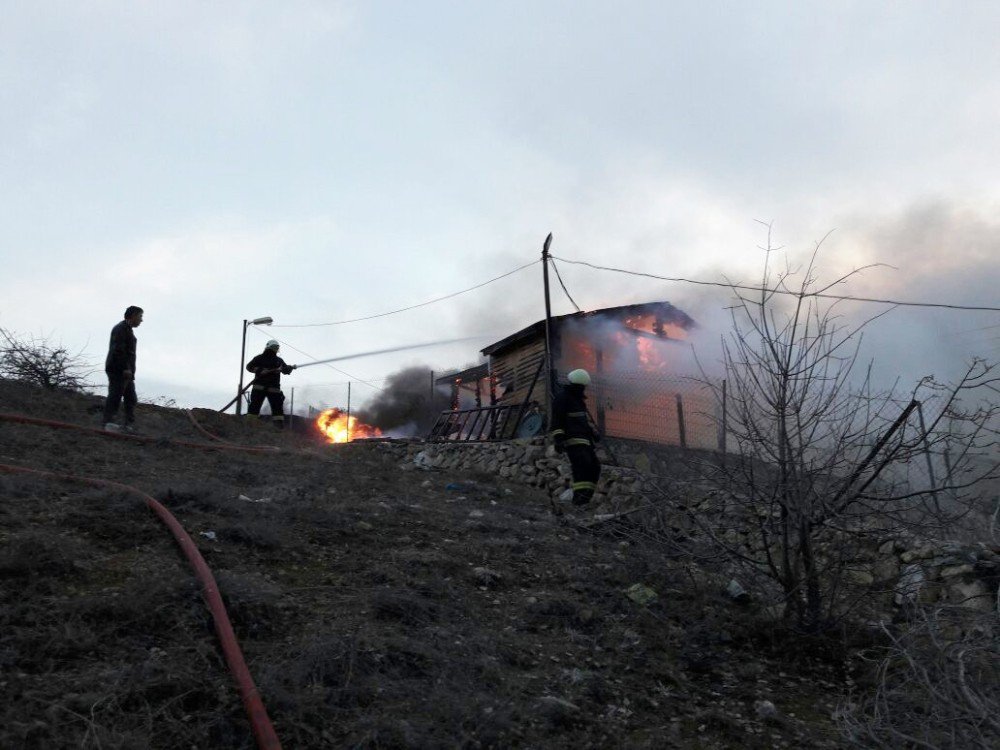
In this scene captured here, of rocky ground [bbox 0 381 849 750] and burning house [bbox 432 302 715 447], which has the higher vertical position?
burning house [bbox 432 302 715 447]

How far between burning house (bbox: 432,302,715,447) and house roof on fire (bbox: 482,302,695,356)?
0.9 inches

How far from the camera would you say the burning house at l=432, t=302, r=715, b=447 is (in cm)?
1395

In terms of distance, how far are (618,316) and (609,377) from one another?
298 centimetres

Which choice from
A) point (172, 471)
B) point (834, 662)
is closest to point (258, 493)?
point (172, 471)

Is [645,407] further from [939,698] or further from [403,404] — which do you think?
[403,404]

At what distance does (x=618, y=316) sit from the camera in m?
17.0

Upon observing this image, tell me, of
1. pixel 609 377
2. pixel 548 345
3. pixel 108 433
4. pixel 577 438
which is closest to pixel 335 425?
pixel 609 377

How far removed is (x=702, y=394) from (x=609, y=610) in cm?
1079

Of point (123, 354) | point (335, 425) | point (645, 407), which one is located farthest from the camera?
point (335, 425)

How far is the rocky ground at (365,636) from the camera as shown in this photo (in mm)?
2902

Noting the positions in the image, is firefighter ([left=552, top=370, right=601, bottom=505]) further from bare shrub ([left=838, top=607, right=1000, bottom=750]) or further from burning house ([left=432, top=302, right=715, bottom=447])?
bare shrub ([left=838, top=607, right=1000, bottom=750])

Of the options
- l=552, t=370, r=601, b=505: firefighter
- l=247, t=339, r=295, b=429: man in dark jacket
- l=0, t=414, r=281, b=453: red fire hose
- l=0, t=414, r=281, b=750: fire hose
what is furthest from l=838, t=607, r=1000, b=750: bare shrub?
l=247, t=339, r=295, b=429: man in dark jacket

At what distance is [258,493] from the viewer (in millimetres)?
6801

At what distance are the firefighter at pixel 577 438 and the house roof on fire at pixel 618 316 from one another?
8.28m
